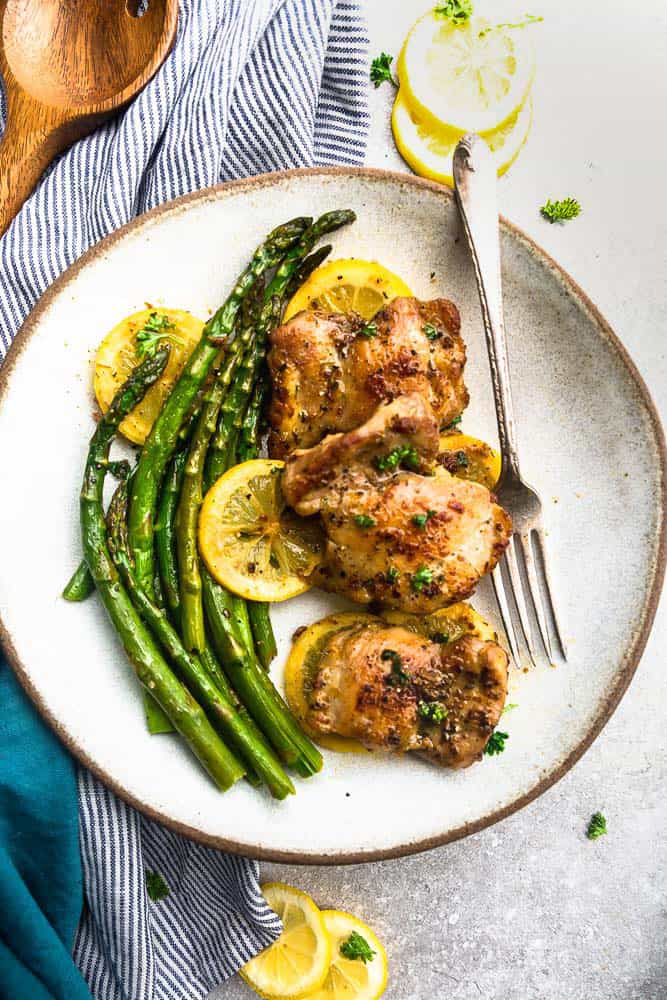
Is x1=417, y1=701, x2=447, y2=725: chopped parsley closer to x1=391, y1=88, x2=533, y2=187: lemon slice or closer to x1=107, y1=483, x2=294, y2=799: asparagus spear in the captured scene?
x1=107, y1=483, x2=294, y2=799: asparagus spear

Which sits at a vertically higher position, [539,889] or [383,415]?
[383,415]

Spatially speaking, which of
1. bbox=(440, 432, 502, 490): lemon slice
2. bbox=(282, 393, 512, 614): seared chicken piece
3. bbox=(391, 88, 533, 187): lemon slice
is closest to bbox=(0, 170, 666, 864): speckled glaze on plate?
bbox=(440, 432, 502, 490): lemon slice

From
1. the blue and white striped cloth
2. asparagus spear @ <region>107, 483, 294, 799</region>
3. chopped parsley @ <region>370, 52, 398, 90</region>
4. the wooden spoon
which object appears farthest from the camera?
chopped parsley @ <region>370, 52, 398, 90</region>

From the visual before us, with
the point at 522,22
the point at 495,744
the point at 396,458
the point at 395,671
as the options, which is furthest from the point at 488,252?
the point at 495,744

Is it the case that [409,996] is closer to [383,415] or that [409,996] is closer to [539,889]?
[539,889]

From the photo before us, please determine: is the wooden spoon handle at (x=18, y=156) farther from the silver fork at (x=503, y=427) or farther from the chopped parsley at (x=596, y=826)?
the chopped parsley at (x=596, y=826)

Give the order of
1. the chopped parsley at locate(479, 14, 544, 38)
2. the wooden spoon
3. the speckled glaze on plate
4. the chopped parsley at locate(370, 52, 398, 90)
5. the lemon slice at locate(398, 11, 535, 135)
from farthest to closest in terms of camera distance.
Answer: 1. the chopped parsley at locate(479, 14, 544, 38)
2. the chopped parsley at locate(370, 52, 398, 90)
3. the lemon slice at locate(398, 11, 535, 135)
4. the wooden spoon
5. the speckled glaze on plate

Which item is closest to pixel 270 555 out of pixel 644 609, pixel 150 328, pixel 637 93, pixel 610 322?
pixel 150 328
